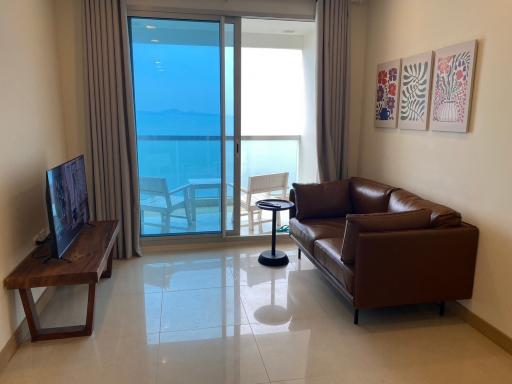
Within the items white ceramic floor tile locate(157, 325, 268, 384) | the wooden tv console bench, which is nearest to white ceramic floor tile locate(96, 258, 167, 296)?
the wooden tv console bench

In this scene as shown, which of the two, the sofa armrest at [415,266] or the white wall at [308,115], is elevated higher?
the white wall at [308,115]

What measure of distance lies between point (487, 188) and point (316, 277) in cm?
165

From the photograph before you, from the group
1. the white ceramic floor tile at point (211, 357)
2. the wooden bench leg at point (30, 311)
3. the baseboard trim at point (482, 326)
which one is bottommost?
the white ceramic floor tile at point (211, 357)

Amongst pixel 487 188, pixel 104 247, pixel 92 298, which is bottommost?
pixel 92 298

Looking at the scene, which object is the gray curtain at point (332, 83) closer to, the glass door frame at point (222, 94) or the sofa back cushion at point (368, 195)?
the sofa back cushion at point (368, 195)

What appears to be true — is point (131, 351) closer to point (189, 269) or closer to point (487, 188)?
point (189, 269)

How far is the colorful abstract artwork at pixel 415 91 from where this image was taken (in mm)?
3223

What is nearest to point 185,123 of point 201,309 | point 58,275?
point 201,309

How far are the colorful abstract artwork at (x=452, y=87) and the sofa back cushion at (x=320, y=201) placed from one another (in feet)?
3.85

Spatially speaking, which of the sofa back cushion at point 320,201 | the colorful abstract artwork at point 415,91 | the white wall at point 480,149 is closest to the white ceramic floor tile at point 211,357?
the sofa back cushion at point 320,201

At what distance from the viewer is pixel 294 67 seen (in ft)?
18.4

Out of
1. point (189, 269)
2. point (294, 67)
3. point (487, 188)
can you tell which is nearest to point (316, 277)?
point (189, 269)

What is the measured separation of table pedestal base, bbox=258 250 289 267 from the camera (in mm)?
3852

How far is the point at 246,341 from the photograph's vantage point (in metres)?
2.56
